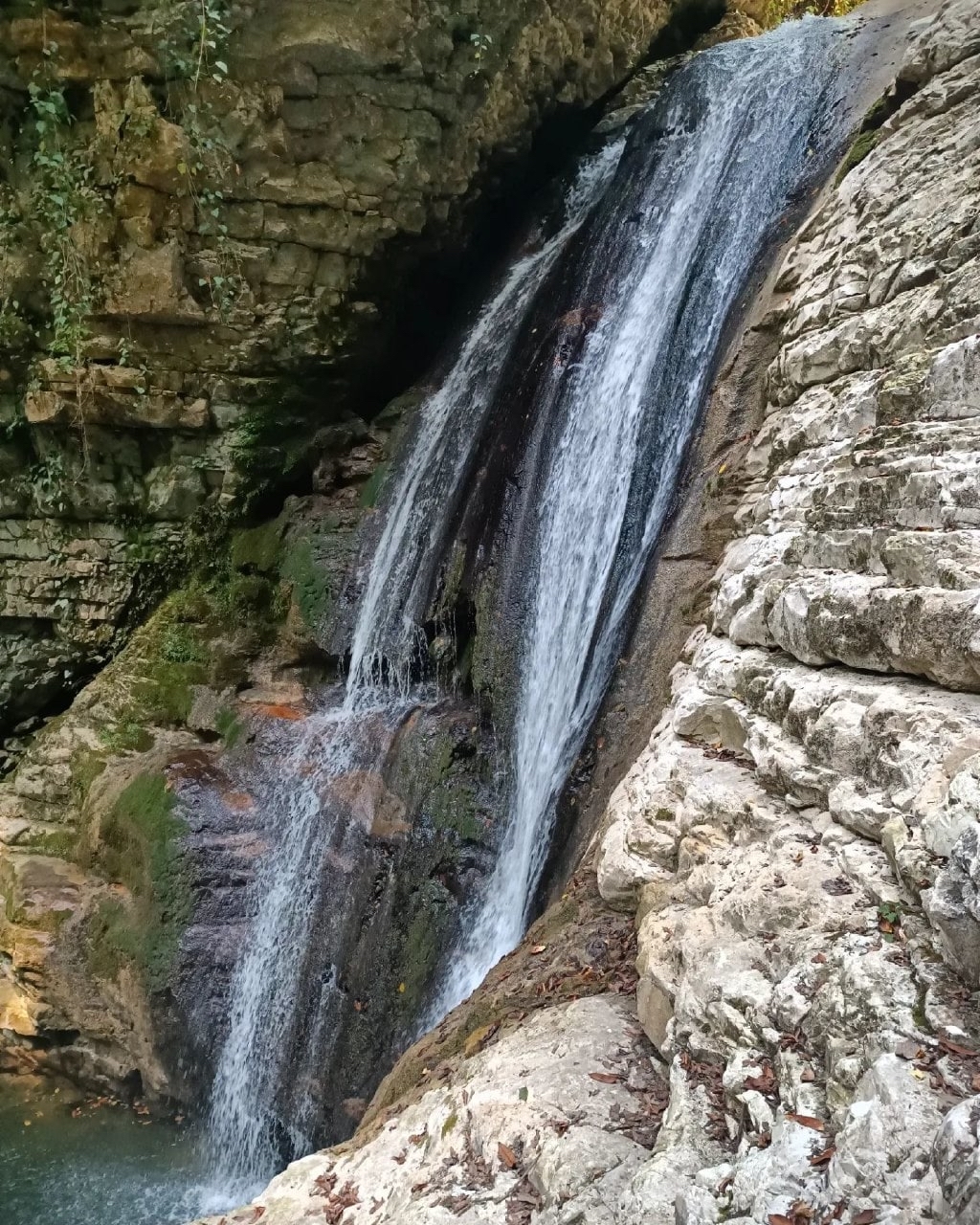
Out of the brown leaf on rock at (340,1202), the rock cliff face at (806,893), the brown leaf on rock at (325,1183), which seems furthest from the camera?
the brown leaf on rock at (325,1183)

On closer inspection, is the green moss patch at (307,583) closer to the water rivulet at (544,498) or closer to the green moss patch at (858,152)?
the water rivulet at (544,498)

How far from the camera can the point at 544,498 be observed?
6211mm

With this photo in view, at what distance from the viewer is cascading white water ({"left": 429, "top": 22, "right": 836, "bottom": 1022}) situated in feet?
16.4

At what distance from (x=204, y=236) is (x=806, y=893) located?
7.54 metres

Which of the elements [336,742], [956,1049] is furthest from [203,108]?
[956,1049]

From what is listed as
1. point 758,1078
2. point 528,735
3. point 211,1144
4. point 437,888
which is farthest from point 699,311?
point 211,1144

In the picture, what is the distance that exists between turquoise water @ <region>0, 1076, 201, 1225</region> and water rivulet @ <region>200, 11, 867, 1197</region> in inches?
14.9

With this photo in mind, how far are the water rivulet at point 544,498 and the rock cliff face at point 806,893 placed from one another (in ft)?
4.46

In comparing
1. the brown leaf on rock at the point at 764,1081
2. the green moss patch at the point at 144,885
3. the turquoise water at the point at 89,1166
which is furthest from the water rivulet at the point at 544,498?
the brown leaf on rock at the point at 764,1081

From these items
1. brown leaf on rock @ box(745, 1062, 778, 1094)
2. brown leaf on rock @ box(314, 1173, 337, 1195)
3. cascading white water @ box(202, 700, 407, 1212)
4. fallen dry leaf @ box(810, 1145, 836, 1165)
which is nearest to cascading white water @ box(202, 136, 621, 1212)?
cascading white water @ box(202, 700, 407, 1212)

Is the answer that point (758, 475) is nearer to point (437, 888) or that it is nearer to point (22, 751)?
point (437, 888)

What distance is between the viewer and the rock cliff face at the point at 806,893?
160 centimetres

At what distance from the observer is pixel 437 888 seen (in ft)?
16.8

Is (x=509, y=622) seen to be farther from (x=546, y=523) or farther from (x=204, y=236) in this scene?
(x=204, y=236)
